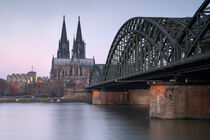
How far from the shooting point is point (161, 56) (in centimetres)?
5962

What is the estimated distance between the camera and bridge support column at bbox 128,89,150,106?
11812cm

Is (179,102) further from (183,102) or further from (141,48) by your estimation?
(141,48)

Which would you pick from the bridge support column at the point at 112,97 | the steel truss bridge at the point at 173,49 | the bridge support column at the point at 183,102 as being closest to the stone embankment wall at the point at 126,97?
the bridge support column at the point at 112,97

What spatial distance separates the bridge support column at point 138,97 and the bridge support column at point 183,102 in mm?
66856

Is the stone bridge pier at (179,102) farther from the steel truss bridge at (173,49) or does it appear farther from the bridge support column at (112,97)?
the bridge support column at (112,97)

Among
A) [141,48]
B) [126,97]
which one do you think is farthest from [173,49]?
[126,97]

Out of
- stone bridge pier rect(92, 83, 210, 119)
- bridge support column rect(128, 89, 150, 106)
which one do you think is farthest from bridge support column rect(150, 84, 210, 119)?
bridge support column rect(128, 89, 150, 106)

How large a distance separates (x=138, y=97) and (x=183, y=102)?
70.8m

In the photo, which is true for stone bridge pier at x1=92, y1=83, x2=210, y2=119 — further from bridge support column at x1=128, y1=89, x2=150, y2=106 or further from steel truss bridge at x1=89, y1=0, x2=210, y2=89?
bridge support column at x1=128, y1=89, x2=150, y2=106

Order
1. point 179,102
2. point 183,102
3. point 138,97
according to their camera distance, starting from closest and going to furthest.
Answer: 1. point 183,102
2. point 179,102
3. point 138,97

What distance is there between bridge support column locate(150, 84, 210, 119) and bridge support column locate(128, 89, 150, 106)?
66856mm

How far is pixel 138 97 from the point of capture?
4715 inches

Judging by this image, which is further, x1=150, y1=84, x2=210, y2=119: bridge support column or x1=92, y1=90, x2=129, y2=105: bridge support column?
x1=92, y1=90, x2=129, y2=105: bridge support column

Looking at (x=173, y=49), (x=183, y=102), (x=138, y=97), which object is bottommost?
(x=183, y=102)
